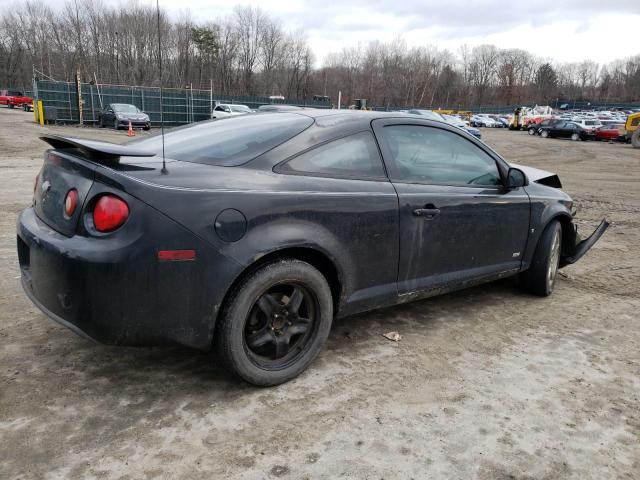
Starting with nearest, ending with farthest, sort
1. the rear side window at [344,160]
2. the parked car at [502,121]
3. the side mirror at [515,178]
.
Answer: the rear side window at [344,160], the side mirror at [515,178], the parked car at [502,121]

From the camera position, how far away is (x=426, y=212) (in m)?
3.42

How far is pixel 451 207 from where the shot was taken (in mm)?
3605

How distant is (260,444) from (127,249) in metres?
1.07

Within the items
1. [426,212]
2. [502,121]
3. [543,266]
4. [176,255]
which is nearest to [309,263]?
[176,255]

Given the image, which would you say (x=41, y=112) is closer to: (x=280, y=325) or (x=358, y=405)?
(x=280, y=325)

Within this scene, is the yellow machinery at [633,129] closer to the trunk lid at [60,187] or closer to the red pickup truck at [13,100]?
the trunk lid at [60,187]

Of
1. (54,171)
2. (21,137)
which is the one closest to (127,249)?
(54,171)

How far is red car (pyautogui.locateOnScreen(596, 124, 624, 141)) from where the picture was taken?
32.2 metres

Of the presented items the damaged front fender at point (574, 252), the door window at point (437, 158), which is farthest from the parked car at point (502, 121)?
the door window at point (437, 158)

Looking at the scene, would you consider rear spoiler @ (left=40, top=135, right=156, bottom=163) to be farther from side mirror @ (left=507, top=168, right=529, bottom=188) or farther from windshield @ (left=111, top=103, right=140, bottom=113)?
windshield @ (left=111, top=103, right=140, bottom=113)

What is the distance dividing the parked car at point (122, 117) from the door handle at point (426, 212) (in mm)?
25675

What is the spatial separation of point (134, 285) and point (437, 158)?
2299mm

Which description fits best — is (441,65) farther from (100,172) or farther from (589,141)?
(100,172)

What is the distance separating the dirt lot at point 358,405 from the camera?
2312mm
